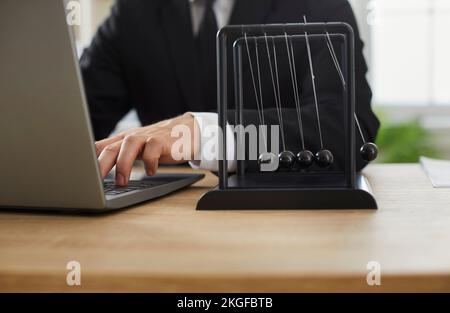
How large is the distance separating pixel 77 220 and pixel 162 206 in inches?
5.5

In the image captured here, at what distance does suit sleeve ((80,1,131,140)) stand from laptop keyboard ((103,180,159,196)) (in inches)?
34.3

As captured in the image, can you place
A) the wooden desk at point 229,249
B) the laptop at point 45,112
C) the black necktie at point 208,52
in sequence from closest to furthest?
1. the wooden desk at point 229,249
2. the laptop at point 45,112
3. the black necktie at point 208,52

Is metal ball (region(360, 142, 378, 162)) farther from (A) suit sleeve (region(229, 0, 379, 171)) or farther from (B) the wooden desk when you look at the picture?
(A) suit sleeve (region(229, 0, 379, 171))

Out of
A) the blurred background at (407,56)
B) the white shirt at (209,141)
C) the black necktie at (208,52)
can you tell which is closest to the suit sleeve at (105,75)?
the black necktie at (208,52)

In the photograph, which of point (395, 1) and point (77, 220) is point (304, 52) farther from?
point (395, 1)

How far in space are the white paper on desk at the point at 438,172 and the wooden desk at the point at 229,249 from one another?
23 centimetres

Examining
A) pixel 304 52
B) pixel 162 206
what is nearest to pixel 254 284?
pixel 162 206

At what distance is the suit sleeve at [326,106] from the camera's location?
1.06 m

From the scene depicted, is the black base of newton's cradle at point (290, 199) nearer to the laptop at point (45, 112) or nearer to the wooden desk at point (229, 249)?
the wooden desk at point (229, 249)

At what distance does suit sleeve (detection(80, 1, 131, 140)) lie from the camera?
5.97 feet

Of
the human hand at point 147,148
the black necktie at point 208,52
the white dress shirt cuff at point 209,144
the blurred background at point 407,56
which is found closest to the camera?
the human hand at point 147,148

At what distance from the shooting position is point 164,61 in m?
1.71

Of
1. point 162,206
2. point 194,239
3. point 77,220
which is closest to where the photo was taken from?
point 194,239
